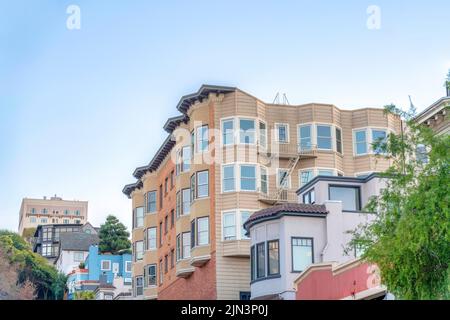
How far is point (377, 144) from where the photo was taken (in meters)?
24.4

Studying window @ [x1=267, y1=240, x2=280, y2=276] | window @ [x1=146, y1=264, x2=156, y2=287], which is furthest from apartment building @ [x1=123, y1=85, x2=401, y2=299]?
window @ [x1=146, y1=264, x2=156, y2=287]

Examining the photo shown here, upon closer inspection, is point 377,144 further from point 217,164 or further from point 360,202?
point 217,164

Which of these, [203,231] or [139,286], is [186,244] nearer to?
[203,231]

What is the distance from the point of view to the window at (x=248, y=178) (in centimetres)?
5525

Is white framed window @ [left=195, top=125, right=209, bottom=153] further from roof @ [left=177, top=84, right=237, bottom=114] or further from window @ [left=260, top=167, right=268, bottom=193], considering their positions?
window @ [left=260, top=167, right=268, bottom=193]

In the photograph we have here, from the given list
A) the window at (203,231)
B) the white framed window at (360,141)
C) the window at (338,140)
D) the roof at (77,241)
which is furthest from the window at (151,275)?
the roof at (77,241)

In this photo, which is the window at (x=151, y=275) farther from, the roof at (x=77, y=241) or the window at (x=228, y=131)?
the roof at (x=77, y=241)

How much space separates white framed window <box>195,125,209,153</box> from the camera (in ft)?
188


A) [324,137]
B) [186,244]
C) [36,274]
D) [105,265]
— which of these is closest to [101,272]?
[105,265]

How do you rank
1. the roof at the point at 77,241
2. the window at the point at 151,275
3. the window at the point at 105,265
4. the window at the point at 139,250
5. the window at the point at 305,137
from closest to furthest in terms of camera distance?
the window at the point at 305,137 < the window at the point at 151,275 < the window at the point at 139,250 < the window at the point at 105,265 < the roof at the point at 77,241

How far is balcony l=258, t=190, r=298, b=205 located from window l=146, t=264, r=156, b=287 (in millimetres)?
18519

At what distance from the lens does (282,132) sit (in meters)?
57.9

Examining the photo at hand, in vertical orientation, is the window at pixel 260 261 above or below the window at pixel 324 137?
below
